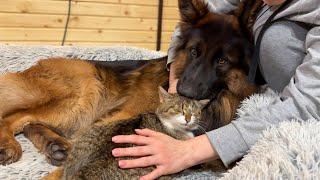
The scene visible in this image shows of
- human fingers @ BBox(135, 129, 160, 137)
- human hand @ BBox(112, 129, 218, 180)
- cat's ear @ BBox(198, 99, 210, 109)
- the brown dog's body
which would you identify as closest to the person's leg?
cat's ear @ BBox(198, 99, 210, 109)

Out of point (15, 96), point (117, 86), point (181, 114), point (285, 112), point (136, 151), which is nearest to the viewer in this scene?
point (285, 112)

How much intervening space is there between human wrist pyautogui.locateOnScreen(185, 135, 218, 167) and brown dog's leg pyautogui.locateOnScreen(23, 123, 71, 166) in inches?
22.8

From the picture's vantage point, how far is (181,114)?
59.4 inches

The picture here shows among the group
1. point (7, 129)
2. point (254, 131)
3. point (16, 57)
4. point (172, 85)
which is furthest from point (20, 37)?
point (254, 131)

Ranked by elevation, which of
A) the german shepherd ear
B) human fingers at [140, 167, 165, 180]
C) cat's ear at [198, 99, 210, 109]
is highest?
the german shepherd ear

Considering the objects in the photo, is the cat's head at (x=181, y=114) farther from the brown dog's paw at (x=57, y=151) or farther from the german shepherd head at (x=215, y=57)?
the brown dog's paw at (x=57, y=151)

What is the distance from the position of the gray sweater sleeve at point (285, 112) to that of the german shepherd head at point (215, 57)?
310 mm

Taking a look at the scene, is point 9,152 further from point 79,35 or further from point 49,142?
point 79,35

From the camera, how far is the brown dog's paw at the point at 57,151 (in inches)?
62.7

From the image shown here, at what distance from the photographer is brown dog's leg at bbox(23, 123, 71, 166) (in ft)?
5.27

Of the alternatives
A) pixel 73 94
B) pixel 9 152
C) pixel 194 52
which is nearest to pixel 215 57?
pixel 194 52

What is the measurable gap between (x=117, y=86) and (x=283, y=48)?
2.98 feet

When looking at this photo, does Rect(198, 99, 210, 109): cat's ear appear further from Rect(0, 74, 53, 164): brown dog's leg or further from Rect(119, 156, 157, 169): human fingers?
Rect(0, 74, 53, 164): brown dog's leg

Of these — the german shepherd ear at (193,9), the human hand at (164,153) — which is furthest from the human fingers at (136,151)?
the german shepherd ear at (193,9)
